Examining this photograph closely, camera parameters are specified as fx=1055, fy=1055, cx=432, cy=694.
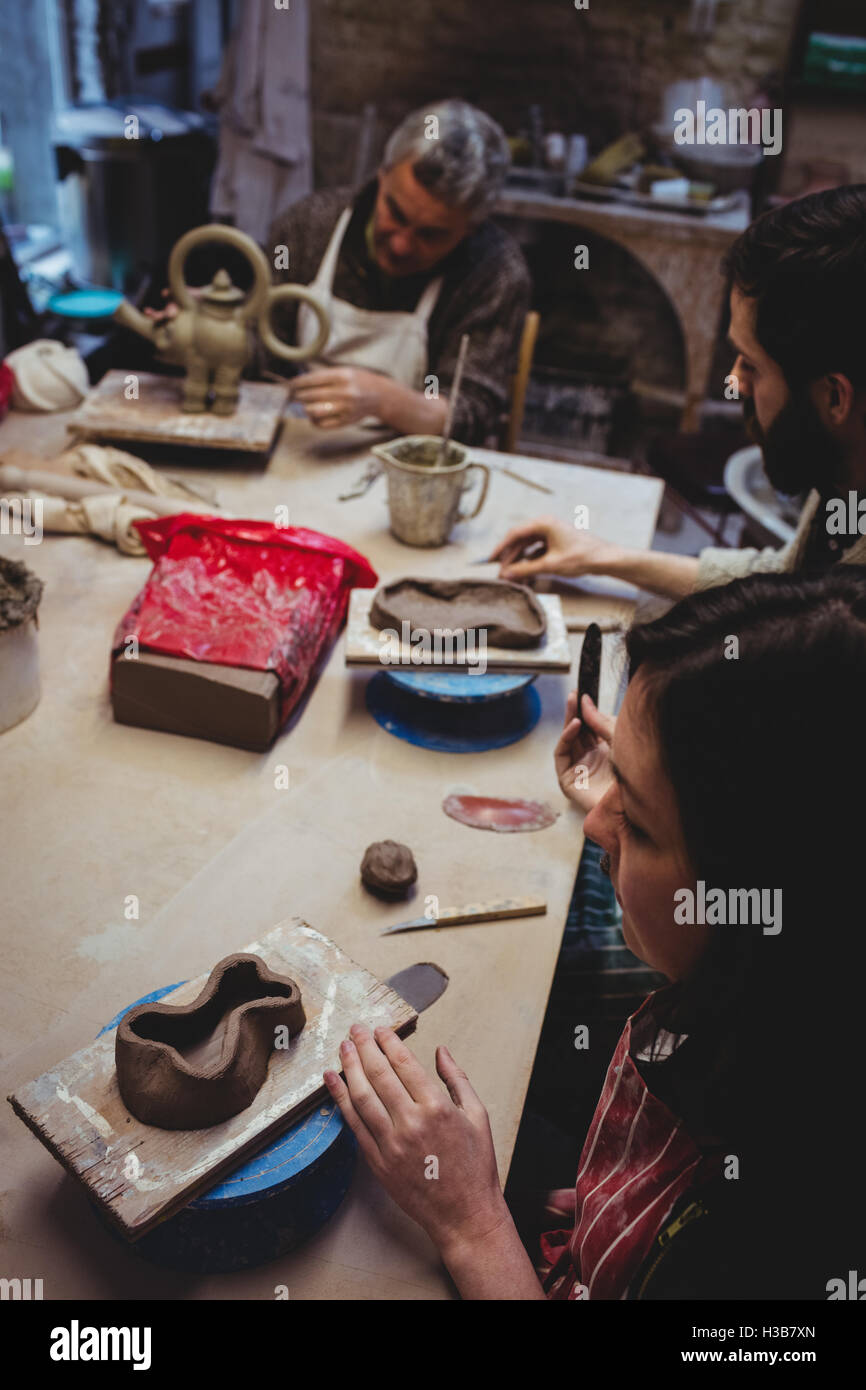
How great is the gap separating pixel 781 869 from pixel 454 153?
254 centimetres

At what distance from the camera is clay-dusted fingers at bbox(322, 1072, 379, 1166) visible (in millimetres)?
1135

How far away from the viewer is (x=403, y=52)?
543cm

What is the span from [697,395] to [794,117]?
1380 millimetres

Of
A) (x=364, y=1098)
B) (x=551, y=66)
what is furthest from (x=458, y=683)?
(x=551, y=66)

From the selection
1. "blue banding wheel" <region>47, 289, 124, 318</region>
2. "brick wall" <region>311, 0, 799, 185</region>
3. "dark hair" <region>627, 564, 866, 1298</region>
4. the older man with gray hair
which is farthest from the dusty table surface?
"brick wall" <region>311, 0, 799, 185</region>

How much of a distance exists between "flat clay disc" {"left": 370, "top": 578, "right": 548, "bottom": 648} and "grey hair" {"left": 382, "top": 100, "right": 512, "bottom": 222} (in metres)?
1.44

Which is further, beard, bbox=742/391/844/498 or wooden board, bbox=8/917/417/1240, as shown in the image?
beard, bbox=742/391/844/498

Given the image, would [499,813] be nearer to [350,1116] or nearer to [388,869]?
[388,869]

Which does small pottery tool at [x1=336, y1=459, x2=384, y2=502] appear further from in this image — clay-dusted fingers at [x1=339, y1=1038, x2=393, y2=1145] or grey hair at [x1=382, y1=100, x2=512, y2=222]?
clay-dusted fingers at [x1=339, y1=1038, x2=393, y2=1145]

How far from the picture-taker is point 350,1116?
3.76 ft

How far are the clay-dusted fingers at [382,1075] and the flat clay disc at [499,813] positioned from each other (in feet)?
1.83

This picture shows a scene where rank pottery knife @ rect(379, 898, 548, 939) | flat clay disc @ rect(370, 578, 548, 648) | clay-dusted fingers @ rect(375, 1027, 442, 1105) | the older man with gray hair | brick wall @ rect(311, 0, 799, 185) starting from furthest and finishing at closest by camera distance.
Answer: brick wall @ rect(311, 0, 799, 185)
the older man with gray hair
flat clay disc @ rect(370, 578, 548, 648)
pottery knife @ rect(379, 898, 548, 939)
clay-dusted fingers @ rect(375, 1027, 442, 1105)
